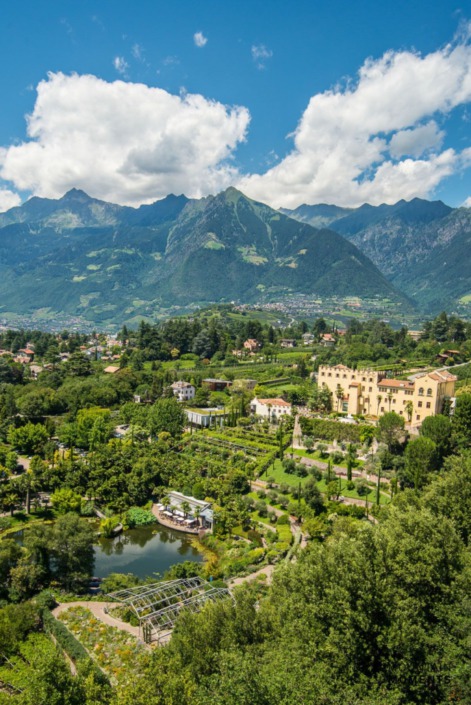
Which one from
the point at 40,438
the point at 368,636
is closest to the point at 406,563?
the point at 368,636

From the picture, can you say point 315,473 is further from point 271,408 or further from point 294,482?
point 271,408

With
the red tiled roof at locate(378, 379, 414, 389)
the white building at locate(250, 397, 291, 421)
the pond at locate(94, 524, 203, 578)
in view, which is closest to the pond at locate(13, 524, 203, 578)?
the pond at locate(94, 524, 203, 578)

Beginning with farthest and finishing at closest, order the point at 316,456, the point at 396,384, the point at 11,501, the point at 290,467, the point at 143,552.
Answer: the point at 396,384 < the point at 316,456 < the point at 290,467 < the point at 11,501 < the point at 143,552

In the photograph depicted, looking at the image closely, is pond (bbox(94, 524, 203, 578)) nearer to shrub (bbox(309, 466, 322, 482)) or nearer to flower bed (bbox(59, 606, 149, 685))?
flower bed (bbox(59, 606, 149, 685))

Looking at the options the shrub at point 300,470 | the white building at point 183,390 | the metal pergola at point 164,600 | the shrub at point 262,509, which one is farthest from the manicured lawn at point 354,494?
the white building at point 183,390

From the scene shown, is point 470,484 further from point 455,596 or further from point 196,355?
point 196,355

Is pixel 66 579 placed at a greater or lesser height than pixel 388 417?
lesser

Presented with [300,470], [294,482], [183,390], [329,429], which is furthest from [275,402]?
[294,482]
